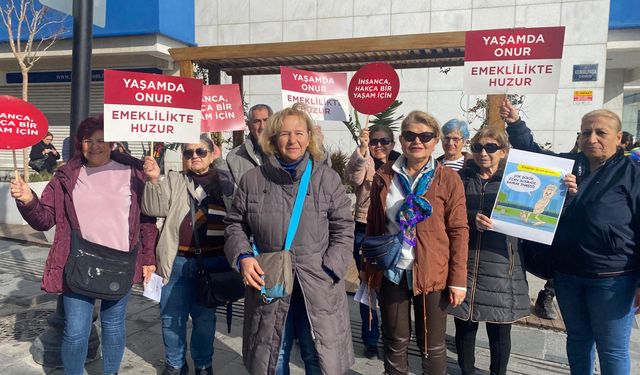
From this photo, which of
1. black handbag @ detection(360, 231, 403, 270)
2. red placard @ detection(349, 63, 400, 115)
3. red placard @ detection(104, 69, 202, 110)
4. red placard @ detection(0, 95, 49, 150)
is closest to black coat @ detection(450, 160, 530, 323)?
black handbag @ detection(360, 231, 403, 270)

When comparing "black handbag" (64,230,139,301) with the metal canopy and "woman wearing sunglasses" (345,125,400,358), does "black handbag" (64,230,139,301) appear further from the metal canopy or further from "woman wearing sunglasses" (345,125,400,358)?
the metal canopy

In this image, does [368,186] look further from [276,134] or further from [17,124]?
[17,124]

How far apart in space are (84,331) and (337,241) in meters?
1.72

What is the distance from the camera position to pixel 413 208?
2705mm

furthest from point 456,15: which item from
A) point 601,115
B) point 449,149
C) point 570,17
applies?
point 601,115

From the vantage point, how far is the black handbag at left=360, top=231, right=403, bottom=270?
2.73 m

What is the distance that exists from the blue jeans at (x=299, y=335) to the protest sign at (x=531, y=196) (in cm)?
133

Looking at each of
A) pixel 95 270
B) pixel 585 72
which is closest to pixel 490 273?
pixel 95 270

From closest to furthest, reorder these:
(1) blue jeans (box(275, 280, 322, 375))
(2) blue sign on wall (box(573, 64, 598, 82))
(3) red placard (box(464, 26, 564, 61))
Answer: (1) blue jeans (box(275, 280, 322, 375)), (3) red placard (box(464, 26, 564, 61)), (2) blue sign on wall (box(573, 64, 598, 82))

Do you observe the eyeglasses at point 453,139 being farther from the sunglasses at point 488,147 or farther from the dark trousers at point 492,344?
the dark trousers at point 492,344

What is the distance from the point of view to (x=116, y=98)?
3.18 metres

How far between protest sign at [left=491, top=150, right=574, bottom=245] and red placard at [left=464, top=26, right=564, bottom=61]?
4.38 ft

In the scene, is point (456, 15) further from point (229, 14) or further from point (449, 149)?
point (449, 149)

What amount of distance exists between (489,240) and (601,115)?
3.30ft
